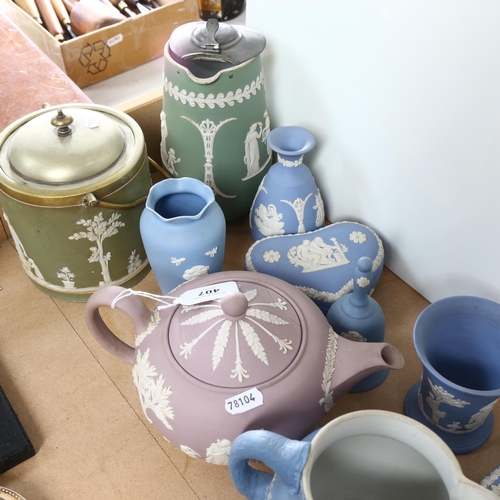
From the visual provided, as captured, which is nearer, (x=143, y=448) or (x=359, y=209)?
(x=143, y=448)

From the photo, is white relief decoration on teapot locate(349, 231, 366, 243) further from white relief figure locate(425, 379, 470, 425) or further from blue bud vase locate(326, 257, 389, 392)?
white relief figure locate(425, 379, 470, 425)

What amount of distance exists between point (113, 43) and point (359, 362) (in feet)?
2.86

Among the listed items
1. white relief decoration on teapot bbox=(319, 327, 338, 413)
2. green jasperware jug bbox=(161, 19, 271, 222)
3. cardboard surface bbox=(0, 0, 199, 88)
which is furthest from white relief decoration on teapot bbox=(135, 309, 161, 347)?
cardboard surface bbox=(0, 0, 199, 88)

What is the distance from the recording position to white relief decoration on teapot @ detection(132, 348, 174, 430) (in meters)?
0.67

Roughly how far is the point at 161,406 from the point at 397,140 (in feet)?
1.64

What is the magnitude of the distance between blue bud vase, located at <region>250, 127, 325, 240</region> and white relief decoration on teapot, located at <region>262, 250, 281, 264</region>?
0.05m

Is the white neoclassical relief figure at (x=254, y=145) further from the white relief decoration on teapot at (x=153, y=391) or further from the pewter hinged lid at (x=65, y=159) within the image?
the white relief decoration on teapot at (x=153, y=391)

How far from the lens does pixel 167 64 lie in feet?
2.97

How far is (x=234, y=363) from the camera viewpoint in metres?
0.66

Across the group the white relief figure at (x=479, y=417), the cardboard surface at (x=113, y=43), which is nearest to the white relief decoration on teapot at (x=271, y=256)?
the white relief figure at (x=479, y=417)

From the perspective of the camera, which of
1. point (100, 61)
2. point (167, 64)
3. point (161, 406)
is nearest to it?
point (161, 406)

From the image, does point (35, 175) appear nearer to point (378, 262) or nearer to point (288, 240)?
point (288, 240)

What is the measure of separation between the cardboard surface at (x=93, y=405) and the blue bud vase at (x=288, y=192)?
0.11 metres

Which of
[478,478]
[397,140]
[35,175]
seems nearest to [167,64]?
[35,175]
